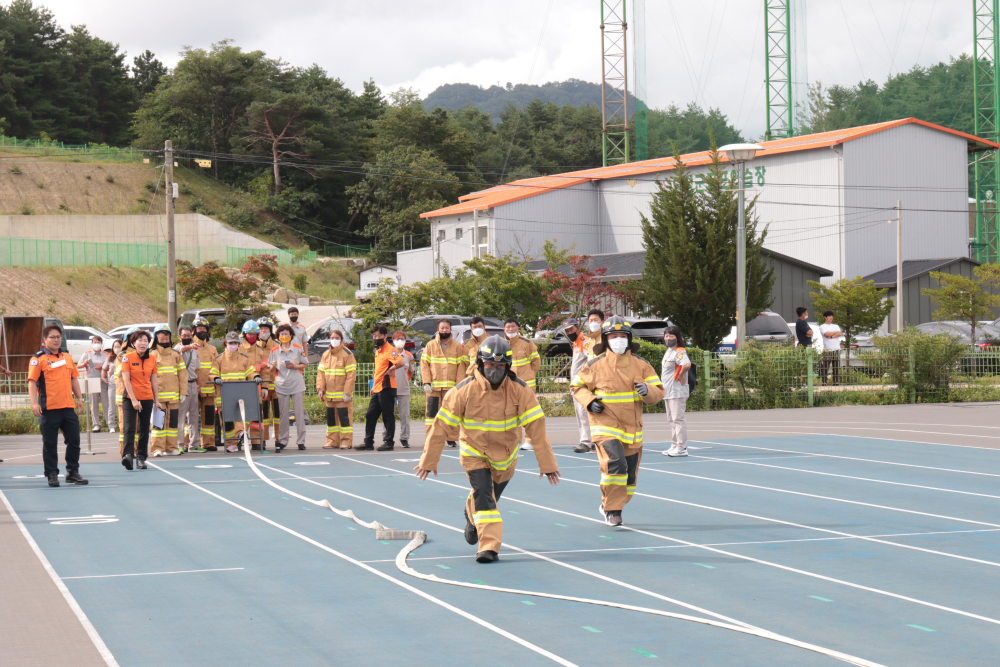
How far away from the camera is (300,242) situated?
276 ft

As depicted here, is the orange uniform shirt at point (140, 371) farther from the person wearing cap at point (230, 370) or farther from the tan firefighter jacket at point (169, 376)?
the person wearing cap at point (230, 370)

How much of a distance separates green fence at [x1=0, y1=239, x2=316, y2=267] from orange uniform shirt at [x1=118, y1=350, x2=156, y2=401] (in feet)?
147

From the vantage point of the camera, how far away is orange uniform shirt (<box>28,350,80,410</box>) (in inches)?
532

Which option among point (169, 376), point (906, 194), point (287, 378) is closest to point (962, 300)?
point (906, 194)

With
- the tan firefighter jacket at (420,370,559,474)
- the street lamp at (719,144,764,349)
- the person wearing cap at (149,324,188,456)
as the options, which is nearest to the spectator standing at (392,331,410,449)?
the person wearing cap at (149,324,188,456)

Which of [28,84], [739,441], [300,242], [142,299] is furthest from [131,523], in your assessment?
[28,84]

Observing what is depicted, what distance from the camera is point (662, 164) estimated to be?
56.0 metres

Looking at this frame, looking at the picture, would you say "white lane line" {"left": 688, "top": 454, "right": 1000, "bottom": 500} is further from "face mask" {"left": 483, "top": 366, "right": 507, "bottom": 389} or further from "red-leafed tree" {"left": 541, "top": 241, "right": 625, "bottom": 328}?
"red-leafed tree" {"left": 541, "top": 241, "right": 625, "bottom": 328}

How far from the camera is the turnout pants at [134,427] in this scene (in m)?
15.4

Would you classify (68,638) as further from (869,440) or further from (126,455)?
(869,440)

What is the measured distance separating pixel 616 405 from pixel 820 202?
41.0 metres

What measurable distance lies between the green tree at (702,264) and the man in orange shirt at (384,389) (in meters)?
14.1

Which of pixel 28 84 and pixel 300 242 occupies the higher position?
pixel 28 84

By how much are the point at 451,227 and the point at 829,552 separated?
5258 centimetres
